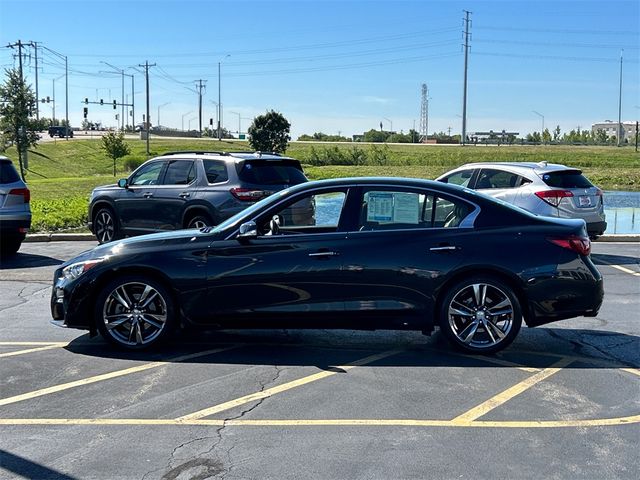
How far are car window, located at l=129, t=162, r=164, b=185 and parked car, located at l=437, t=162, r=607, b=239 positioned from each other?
19.4 feet

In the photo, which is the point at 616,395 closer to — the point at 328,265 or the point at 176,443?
the point at 328,265

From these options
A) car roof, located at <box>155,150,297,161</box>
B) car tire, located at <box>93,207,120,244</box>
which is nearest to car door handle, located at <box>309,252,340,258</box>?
car roof, located at <box>155,150,297,161</box>

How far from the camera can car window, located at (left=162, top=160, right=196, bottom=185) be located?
12.5 meters

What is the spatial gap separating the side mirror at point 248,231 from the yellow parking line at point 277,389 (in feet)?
4.60

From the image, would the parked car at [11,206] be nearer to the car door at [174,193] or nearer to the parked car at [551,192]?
the car door at [174,193]

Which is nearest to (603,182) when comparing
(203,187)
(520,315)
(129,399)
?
(203,187)

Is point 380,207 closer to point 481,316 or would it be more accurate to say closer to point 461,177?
point 481,316

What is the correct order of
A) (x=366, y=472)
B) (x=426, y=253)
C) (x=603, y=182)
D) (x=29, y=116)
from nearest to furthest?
1. (x=366, y=472)
2. (x=426, y=253)
3. (x=603, y=182)
4. (x=29, y=116)

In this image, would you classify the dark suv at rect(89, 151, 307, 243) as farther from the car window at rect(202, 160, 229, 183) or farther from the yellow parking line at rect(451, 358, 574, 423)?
the yellow parking line at rect(451, 358, 574, 423)

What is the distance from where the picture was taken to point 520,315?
6387 millimetres

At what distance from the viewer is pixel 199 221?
12.2 metres

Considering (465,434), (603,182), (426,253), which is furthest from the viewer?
(603,182)

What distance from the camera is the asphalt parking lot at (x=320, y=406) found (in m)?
4.16

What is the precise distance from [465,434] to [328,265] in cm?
221
